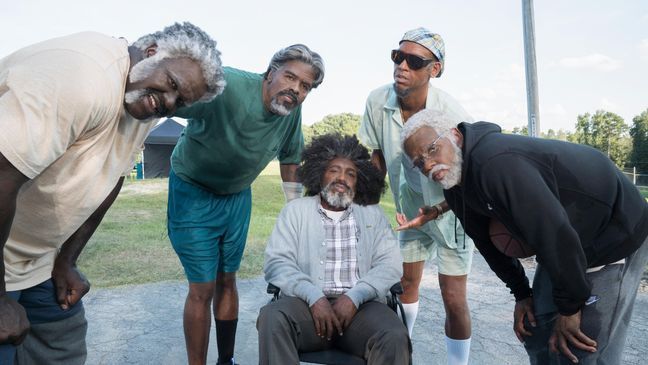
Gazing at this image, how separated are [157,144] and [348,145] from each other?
748 inches

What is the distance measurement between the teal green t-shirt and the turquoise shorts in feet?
0.23

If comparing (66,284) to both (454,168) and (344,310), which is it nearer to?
(344,310)

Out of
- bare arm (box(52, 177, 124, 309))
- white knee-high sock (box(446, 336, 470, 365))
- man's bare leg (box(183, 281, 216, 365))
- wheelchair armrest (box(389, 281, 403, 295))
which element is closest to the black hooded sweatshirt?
wheelchair armrest (box(389, 281, 403, 295))

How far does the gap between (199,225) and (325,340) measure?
104cm

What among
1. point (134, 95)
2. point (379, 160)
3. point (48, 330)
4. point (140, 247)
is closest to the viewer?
point (134, 95)

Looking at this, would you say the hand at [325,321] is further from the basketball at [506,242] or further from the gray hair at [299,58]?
the gray hair at [299,58]

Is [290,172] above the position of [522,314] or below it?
above

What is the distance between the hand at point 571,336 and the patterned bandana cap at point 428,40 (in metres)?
1.66

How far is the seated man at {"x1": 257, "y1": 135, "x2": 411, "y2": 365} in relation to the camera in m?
2.62

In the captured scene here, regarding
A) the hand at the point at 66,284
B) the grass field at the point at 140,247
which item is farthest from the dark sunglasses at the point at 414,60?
the grass field at the point at 140,247

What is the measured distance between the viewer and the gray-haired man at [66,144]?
157 cm

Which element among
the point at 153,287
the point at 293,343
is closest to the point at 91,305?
the point at 153,287

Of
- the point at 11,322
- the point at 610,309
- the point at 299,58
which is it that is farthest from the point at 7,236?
the point at 610,309

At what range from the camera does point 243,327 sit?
4270mm
